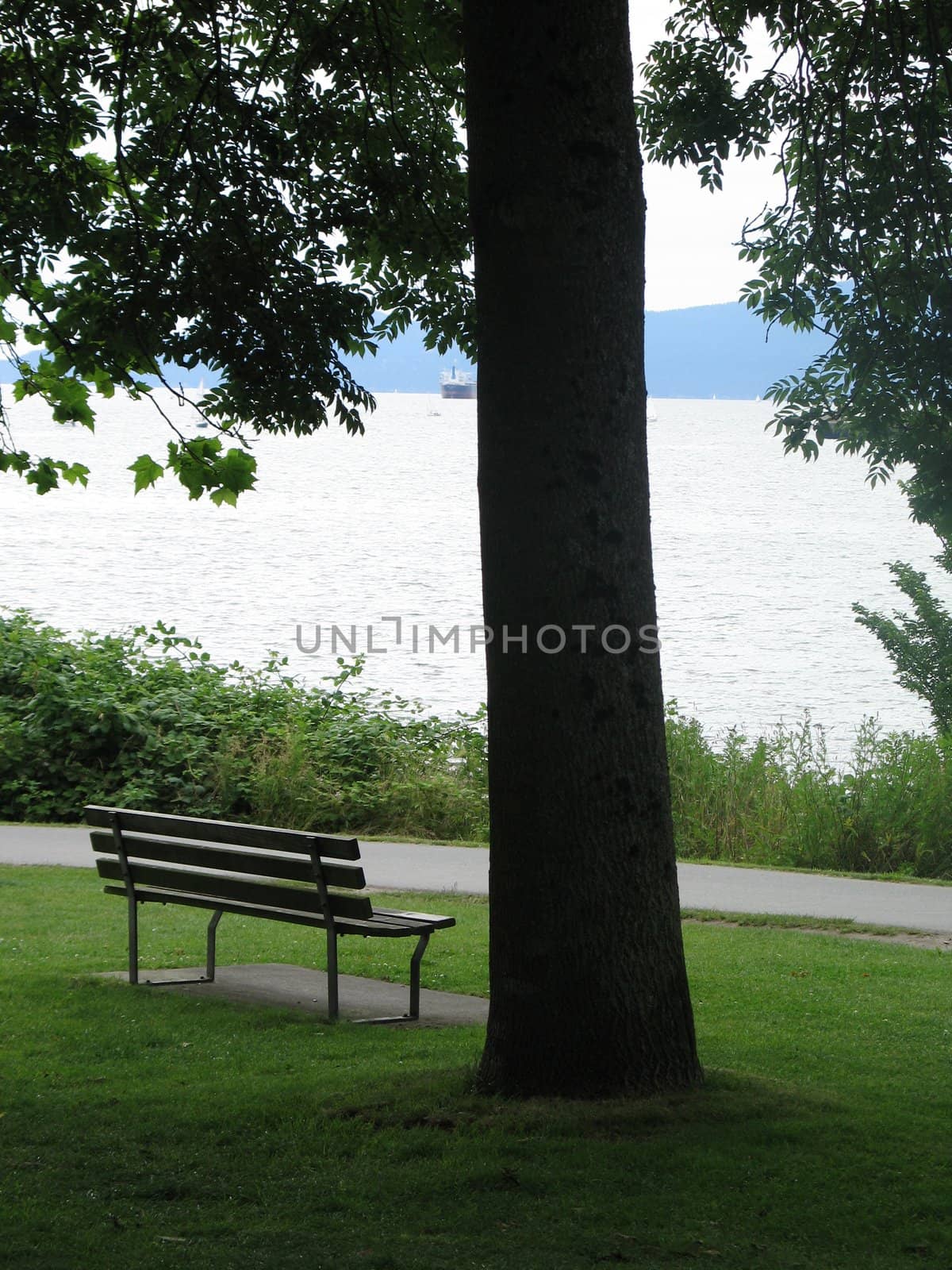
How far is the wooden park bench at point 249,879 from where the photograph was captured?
6.51 m

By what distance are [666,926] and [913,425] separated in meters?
4.70

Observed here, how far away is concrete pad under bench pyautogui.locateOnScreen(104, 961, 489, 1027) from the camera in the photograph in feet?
21.9

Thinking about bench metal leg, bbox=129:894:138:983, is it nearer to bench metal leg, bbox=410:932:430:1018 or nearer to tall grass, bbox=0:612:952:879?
bench metal leg, bbox=410:932:430:1018

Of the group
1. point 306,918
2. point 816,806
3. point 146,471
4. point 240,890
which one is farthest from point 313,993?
point 816,806

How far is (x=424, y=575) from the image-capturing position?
53938 mm

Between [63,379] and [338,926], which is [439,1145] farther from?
[63,379]

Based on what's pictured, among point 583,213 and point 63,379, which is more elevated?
point 63,379

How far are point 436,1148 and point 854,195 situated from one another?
20.3 feet

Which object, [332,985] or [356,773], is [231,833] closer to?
[332,985]

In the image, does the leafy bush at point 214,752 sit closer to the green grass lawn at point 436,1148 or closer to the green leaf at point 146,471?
the green leaf at point 146,471

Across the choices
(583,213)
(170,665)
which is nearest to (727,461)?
(170,665)

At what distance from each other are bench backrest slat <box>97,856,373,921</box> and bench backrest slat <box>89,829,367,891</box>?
0.18 ft

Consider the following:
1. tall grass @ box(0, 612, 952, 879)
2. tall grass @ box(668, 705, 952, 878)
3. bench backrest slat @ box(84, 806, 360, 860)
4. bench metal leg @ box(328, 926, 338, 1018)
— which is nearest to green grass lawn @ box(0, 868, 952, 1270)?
bench metal leg @ box(328, 926, 338, 1018)

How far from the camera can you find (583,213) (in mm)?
4805
